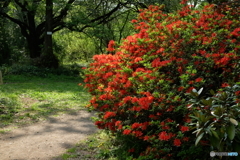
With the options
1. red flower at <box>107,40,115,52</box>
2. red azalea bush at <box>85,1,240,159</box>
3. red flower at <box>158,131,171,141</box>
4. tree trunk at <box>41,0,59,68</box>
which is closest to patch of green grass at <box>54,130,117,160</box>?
red azalea bush at <box>85,1,240,159</box>

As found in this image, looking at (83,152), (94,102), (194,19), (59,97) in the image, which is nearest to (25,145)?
(83,152)

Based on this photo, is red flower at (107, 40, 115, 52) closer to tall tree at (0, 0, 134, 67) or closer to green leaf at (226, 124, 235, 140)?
green leaf at (226, 124, 235, 140)

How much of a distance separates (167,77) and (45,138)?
9.98ft

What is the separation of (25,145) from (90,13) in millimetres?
14461

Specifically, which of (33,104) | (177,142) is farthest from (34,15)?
(177,142)

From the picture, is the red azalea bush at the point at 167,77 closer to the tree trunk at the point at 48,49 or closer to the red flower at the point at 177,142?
the red flower at the point at 177,142

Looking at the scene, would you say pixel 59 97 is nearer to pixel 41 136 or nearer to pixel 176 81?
pixel 41 136

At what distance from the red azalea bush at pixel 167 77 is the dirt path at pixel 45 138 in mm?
1085

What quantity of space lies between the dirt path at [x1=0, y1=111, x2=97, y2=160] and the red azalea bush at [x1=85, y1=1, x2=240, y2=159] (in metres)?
1.09

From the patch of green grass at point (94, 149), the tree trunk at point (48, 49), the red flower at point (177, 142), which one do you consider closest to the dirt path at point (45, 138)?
the patch of green grass at point (94, 149)

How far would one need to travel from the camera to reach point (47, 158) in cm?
436

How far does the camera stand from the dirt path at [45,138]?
4.58 m

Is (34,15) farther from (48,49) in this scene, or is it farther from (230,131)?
(230,131)

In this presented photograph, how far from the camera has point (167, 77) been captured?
362 centimetres
